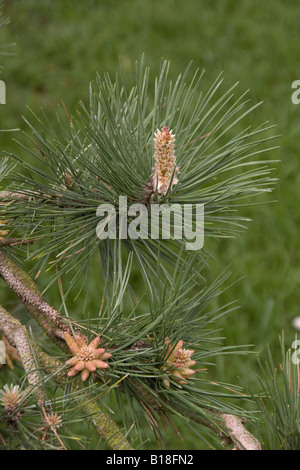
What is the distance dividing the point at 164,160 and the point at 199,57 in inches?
62.2

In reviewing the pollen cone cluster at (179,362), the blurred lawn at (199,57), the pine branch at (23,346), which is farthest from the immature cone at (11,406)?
the blurred lawn at (199,57)

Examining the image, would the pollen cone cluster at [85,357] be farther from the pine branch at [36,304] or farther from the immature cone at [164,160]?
the immature cone at [164,160]

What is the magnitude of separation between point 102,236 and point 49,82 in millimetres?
1473

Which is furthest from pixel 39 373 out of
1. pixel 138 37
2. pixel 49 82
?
pixel 138 37

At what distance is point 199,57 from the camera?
6.35 feet

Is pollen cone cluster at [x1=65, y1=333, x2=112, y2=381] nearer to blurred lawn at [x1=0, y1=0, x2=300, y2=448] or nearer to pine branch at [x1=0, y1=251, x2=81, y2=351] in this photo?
pine branch at [x1=0, y1=251, x2=81, y2=351]

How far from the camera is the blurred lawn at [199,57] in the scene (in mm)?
1559

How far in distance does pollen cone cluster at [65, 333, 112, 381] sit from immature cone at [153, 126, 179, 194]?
0.48 feet

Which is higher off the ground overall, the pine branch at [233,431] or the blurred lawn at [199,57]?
the blurred lawn at [199,57]

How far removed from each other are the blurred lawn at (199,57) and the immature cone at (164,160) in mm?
1015

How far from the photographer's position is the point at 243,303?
143 centimetres

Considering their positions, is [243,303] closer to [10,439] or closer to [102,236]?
[102,236]
